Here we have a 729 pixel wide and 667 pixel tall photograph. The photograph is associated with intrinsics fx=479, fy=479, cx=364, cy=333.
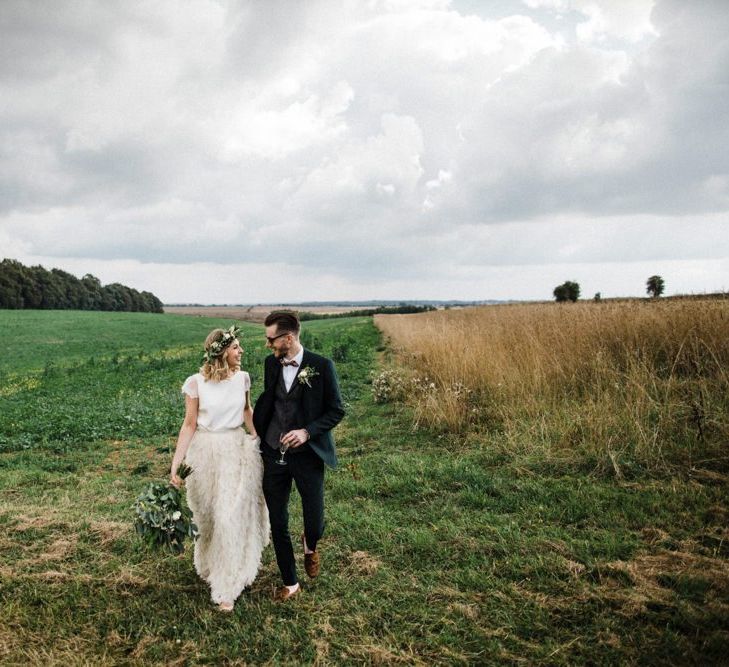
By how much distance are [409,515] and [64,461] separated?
6639 millimetres

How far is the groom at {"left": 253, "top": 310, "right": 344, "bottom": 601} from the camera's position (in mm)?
3957

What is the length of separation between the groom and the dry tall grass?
→ 4084 mm

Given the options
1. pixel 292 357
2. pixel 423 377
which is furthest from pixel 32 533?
pixel 423 377

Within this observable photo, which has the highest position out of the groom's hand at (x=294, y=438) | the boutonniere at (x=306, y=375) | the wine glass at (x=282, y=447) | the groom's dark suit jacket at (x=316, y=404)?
the boutonniere at (x=306, y=375)

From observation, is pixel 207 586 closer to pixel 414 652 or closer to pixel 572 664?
pixel 414 652

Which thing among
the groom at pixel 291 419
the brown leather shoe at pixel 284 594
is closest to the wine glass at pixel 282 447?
the groom at pixel 291 419

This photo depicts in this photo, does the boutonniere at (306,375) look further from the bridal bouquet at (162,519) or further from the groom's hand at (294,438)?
the bridal bouquet at (162,519)

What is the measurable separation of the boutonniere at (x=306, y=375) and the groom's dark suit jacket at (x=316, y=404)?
4 centimetres

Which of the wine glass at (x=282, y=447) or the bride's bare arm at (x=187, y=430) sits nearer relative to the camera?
the wine glass at (x=282, y=447)

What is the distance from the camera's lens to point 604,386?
27.5ft

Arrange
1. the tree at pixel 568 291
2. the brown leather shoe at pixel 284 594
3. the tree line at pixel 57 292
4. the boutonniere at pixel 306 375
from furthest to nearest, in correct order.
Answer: the tree line at pixel 57 292, the tree at pixel 568 291, the brown leather shoe at pixel 284 594, the boutonniere at pixel 306 375

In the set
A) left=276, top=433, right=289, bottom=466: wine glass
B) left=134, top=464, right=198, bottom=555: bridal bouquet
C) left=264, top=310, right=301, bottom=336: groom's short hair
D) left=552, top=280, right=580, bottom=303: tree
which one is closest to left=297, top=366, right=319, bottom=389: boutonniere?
left=264, top=310, right=301, bottom=336: groom's short hair

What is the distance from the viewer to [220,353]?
409 cm

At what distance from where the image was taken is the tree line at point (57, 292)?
74062 mm
